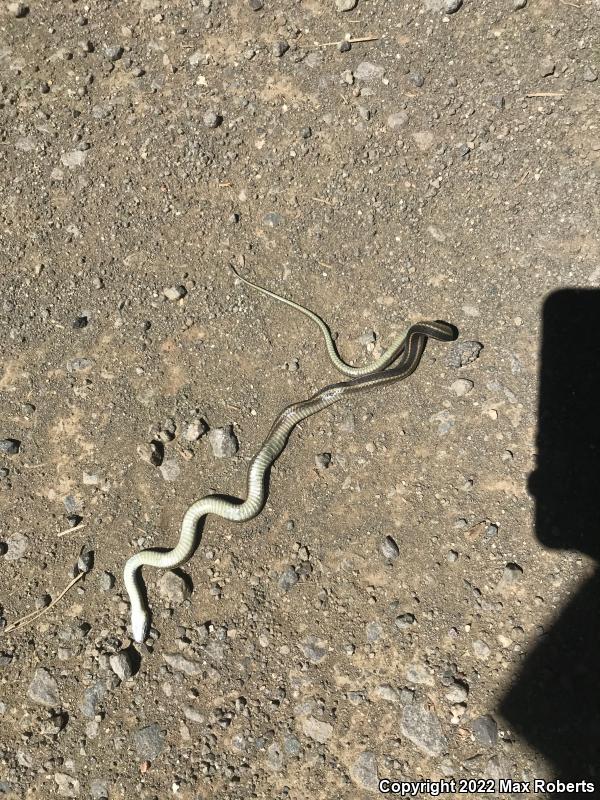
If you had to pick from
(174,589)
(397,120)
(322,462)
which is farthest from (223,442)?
(397,120)

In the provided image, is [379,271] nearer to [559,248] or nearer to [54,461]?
[559,248]

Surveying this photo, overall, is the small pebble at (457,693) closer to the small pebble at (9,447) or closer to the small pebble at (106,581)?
the small pebble at (106,581)

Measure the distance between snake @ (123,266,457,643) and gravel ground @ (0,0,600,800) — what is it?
0.10m

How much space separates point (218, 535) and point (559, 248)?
349 cm

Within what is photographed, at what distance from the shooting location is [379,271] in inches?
173

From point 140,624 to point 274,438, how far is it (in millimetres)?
1613

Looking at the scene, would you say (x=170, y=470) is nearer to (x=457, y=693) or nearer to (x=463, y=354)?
(x=463, y=354)

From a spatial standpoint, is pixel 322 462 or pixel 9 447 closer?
pixel 322 462

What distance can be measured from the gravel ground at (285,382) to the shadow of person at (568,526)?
0.11 feet

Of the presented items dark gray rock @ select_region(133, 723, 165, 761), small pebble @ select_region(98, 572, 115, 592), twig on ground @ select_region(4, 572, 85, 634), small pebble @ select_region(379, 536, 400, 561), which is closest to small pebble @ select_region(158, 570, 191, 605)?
small pebble @ select_region(98, 572, 115, 592)

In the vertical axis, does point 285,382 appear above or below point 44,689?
above

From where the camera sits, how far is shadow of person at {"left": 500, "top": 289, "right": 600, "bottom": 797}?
353 centimetres

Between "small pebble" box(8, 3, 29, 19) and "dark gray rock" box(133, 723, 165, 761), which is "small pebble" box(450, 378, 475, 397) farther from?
"small pebble" box(8, 3, 29, 19)

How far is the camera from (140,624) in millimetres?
3828
